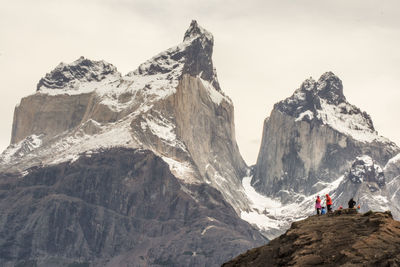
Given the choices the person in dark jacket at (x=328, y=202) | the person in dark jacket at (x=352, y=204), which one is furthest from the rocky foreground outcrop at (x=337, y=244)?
the person in dark jacket at (x=328, y=202)

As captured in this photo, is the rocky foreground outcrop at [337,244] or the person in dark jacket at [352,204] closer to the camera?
the rocky foreground outcrop at [337,244]

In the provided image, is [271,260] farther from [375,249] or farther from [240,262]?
[375,249]

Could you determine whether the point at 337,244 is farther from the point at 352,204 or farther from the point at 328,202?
the point at 328,202

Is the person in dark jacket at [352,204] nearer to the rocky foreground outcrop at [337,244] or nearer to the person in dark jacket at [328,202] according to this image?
the rocky foreground outcrop at [337,244]

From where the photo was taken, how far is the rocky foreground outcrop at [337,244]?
281 ft

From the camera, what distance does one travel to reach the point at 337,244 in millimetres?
90688

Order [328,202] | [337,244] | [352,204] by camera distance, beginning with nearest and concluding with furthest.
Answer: [337,244] < [352,204] < [328,202]

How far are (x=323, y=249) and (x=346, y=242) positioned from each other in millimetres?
2055

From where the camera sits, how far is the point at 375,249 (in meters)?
86.4

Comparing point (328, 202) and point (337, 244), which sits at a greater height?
point (328, 202)

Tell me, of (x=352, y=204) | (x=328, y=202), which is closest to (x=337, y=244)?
(x=352, y=204)

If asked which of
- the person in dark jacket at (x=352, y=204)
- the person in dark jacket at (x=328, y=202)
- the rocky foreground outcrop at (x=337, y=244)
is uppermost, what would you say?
the person in dark jacket at (x=328, y=202)

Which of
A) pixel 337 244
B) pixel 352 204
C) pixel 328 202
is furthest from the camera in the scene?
pixel 328 202

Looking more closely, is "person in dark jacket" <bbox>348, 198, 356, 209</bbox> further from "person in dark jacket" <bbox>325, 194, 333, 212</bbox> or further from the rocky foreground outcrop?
"person in dark jacket" <bbox>325, 194, 333, 212</bbox>
